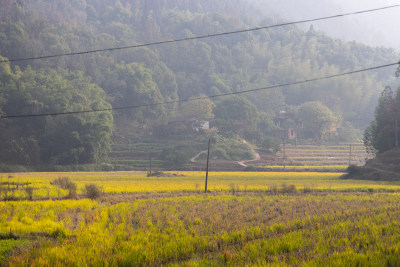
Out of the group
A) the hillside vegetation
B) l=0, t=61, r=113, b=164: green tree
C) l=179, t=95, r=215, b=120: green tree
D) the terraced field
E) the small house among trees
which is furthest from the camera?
the small house among trees

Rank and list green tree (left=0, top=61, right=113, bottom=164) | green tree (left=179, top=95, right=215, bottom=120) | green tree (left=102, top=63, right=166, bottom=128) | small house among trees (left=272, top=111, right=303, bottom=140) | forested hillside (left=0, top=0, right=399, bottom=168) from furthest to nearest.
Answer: small house among trees (left=272, top=111, right=303, bottom=140) → green tree (left=102, top=63, right=166, bottom=128) → green tree (left=179, top=95, right=215, bottom=120) → forested hillside (left=0, top=0, right=399, bottom=168) → green tree (left=0, top=61, right=113, bottom=164)

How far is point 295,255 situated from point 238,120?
65742 millimetres

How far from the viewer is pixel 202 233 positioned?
35.0 ft

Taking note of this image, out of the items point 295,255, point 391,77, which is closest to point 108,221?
point 295,255

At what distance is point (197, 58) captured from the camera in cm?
12262

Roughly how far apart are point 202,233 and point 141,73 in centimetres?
7845

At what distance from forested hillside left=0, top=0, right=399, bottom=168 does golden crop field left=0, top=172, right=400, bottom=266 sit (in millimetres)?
37381

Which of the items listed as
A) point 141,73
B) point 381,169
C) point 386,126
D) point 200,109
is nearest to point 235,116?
point 200,109

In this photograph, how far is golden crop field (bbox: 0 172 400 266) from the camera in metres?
7.99

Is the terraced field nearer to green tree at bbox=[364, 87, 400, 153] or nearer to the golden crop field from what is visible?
green tree at bbox=[364, 87, 400, 153]

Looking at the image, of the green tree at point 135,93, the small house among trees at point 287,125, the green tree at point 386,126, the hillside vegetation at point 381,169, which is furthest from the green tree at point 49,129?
the small house among trees at point 287,125

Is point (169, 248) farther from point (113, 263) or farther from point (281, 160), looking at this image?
point (281, 160)

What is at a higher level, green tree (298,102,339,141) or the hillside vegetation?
green tree (298,102,339,141)

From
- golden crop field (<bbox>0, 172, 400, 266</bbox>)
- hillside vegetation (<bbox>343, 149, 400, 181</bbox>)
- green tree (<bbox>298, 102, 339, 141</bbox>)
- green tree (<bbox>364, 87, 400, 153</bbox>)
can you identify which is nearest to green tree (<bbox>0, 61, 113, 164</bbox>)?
hillside vegetation (<bbox>343, 149, 400, 181</bbox>)
